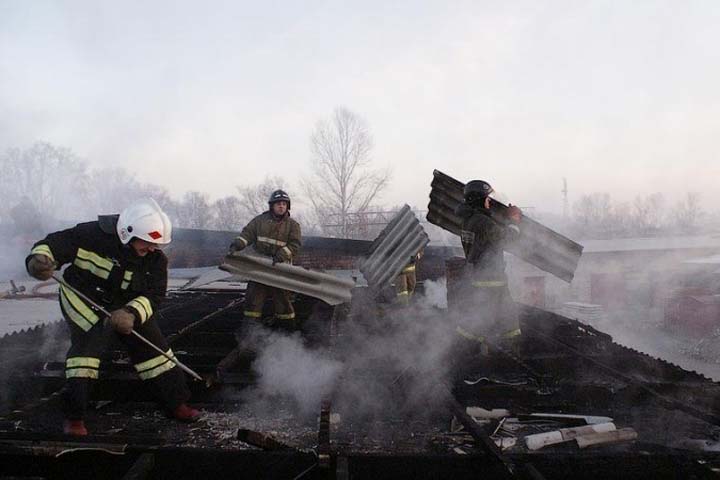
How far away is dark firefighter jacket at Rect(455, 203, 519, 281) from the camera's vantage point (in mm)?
4785

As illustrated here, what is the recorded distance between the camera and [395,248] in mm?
7992

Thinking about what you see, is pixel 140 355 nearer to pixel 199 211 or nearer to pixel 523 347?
pixel 523 347

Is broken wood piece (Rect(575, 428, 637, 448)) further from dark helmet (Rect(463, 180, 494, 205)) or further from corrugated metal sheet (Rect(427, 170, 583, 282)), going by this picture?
corrugated metal sheet (Rect(427, 170, 583, 282))

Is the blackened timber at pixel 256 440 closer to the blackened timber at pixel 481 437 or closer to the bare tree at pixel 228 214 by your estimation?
the blackened timber at pixel 481 437

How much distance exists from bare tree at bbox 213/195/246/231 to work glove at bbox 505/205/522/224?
159 feet

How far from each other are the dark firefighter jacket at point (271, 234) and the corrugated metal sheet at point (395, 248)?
2344mm

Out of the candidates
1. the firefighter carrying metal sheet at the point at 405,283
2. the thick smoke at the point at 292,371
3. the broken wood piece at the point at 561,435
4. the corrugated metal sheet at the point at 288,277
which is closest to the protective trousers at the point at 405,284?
the firefighter carrying metal sheet at the point at 405,283

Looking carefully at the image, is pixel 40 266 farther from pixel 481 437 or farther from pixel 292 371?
pixel 481 437

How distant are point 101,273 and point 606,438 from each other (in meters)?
3.23

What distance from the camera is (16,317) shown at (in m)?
6.85

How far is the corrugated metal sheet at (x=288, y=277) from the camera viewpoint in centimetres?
576

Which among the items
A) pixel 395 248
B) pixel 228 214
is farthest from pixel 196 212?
pixel 395 248

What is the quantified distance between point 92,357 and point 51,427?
623 millimetres

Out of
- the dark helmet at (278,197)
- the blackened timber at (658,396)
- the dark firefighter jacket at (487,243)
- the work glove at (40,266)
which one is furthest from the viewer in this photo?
the dark helmet at (278,197)
